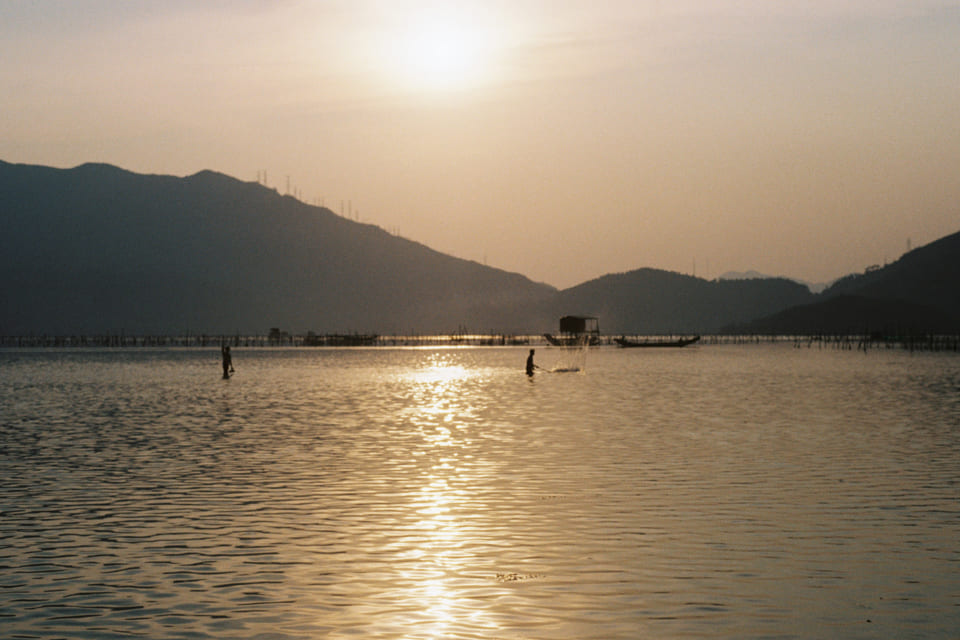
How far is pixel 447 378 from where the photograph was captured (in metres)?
86.6

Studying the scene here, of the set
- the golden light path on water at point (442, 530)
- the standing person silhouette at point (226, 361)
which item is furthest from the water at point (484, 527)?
the standing person silhouette at point (226, 361)

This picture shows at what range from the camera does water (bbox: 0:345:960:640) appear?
13695 millimetres

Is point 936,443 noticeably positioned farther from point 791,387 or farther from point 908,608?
point 791,387

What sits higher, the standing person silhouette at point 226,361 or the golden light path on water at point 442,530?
the standing person silhouette at point 226,361

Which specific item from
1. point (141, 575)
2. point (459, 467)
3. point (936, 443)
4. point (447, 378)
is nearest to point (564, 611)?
point (141, 575)

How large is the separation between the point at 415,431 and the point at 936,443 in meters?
17.2

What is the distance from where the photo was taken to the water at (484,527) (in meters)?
13.7

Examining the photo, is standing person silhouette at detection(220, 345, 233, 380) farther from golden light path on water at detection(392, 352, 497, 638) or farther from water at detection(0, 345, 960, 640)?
golden light path on water at detection(392, 352, 497, 638)

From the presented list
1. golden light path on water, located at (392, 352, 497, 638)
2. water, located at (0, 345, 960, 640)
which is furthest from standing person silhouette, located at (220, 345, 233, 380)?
golden light path on water, located at (392, 352, 497, 638)

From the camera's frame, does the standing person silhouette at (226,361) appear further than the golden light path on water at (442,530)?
Yes

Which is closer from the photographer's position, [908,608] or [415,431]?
[908,608]

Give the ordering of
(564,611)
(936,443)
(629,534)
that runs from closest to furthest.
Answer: (564,611)
(629,534)
(936,443)

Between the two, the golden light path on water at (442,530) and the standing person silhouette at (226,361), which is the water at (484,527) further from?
the standing person silhouette at (226,361)

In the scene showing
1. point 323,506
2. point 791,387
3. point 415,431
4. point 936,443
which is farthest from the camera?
point 791,387
